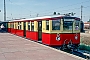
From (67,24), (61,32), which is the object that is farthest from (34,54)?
(67,24)

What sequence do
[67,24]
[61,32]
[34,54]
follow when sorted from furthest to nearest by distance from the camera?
[67,24]
[61,32]
[34,54]

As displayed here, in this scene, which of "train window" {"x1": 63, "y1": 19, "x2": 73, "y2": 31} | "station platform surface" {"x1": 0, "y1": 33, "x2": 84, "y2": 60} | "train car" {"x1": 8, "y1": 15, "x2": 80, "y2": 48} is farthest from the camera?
"train window" {"x1": 63, "y1": 19, "x2": 73, "y2": 31}

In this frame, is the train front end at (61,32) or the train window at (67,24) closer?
the train front end at (61,32)

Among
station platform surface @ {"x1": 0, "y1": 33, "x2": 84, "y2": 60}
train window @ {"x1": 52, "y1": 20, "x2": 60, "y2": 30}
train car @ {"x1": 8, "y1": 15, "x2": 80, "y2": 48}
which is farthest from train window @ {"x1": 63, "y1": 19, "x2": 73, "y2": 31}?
station platform surface @ {"x1": 0, "y1": 33, "x2": 84, "y2": 60}

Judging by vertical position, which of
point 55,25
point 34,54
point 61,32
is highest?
point 55,25

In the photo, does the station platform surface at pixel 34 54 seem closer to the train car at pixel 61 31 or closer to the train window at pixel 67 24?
the train car at pixel 61 31

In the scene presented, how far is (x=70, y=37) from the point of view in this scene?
15.0 m

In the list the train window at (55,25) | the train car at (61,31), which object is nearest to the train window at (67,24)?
the train car at (61,31)

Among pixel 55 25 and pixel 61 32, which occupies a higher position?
pixel 55 25

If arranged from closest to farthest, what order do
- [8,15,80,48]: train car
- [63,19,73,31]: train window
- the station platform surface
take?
the station platform surface < [8,15,80,48]: train car < [63,19,73,31]: train window

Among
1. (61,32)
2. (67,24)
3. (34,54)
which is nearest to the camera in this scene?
(34,54)

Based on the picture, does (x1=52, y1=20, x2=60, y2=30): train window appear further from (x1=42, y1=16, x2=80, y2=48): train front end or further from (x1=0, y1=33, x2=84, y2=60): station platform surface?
(x1=0, y1=33, x2=84, y2=60): station platform surface

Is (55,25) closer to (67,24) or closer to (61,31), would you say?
(61,31)

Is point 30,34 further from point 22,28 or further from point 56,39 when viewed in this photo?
point 56,39
